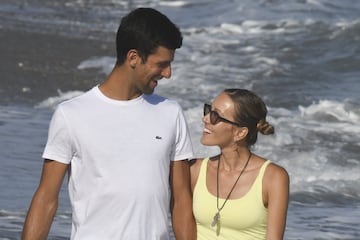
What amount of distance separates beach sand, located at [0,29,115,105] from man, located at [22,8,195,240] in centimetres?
984

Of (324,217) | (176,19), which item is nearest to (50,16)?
(176,19)

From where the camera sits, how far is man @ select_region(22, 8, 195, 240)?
4.63 meters

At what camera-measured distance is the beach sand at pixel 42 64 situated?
15430mm

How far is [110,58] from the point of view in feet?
59.9

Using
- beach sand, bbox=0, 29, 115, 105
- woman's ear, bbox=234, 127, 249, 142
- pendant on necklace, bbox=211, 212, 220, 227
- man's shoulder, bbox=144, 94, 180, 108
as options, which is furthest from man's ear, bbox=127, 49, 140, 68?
beach sand, bbox=0, 29, 115, 105

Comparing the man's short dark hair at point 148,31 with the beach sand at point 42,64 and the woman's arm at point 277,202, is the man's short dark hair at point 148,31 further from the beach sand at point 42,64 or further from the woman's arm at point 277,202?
the beach sand at point 42,64

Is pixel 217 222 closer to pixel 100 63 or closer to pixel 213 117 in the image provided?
pixel 213 117

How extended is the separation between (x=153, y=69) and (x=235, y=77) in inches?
506

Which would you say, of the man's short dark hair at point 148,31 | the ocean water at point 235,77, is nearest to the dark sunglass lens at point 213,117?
the man's short dark hair at point 148,31

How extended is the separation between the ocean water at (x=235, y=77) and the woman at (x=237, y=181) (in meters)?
3.81

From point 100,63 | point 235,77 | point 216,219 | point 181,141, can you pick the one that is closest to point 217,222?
point 216,219

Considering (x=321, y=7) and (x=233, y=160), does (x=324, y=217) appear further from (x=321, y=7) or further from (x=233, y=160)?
(x=321, y=7)

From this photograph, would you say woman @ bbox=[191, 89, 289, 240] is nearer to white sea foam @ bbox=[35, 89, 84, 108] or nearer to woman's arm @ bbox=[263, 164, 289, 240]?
woman's arm @ bbox=[263, 164, 289, 240]

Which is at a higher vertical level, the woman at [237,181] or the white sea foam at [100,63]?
the woman at [237,181]
